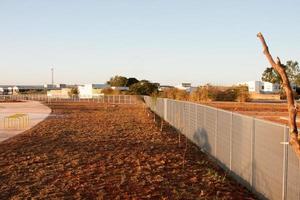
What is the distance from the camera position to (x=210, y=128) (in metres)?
Answer: 12.0

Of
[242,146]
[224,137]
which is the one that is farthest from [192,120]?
[242,146]

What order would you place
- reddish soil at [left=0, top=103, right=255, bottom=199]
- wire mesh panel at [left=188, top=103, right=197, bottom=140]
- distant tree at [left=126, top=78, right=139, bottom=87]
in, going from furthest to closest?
distant tree at [left=126, top=78, right=139, bottom=87] → wire mesh panel at [left=188, top=103, right=197, bottom=140] → reddish soil at [left=0, top=103, right=255, bottom=199]

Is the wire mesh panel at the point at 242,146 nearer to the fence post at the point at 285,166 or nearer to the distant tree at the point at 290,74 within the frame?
the fence post at the point at 285,166

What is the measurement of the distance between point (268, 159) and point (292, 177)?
3.23ft

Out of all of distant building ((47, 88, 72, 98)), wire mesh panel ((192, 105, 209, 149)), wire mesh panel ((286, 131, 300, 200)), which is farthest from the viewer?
distant building ((47, 88, 72, 98))

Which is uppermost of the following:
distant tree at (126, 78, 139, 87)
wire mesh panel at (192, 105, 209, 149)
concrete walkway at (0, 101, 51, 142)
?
distant tree at (126, 78, 139, 87)

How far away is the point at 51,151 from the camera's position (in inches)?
513

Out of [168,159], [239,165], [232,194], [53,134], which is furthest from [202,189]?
[53,134]

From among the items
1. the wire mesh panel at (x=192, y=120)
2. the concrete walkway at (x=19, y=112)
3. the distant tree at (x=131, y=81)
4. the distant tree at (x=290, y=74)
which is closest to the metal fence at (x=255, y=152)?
the wire mesh panel at (x=192, y=120)

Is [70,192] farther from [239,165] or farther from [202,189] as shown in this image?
[239,165]

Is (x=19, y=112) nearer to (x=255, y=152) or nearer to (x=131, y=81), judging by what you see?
Result: (x=255, y=152)

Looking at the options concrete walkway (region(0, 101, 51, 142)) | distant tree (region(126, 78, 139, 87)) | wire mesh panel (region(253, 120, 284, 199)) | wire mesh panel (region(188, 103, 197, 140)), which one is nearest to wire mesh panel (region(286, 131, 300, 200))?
wire mesh panel (region(253, 120, 284, 199))

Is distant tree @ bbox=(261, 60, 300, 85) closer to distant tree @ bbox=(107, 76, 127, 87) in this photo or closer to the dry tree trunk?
distant tree @ bbox=(107, 76, 127, 87)

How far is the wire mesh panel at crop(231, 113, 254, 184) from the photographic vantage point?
797cm
